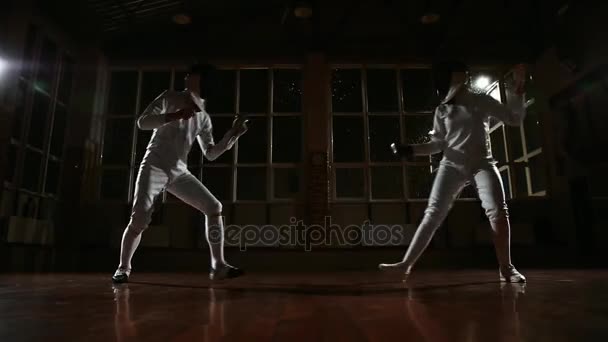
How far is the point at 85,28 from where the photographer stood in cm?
505

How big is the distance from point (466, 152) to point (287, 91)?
144 inches

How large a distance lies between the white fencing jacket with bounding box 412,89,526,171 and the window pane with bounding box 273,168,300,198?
3.00 m

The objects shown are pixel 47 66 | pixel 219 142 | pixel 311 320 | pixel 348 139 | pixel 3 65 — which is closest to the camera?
pixel 311 320

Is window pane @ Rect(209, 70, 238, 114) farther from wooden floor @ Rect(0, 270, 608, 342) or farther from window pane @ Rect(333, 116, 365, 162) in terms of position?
wooden floor @ Rect(0, 270, 608, 342)

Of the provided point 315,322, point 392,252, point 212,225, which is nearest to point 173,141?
point 212,225

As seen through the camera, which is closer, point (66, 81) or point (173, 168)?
point (173, 168)

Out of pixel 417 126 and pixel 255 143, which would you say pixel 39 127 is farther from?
pixel 417 126

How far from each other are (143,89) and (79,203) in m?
1.76

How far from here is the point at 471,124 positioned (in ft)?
6.98

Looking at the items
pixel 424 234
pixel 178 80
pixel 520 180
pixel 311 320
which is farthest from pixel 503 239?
pixel 178 80

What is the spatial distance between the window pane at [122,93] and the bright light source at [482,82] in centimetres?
483

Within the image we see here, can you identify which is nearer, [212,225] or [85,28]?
[212,225]

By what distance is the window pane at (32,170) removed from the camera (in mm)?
4189

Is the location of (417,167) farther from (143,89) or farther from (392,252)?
(143,89)
